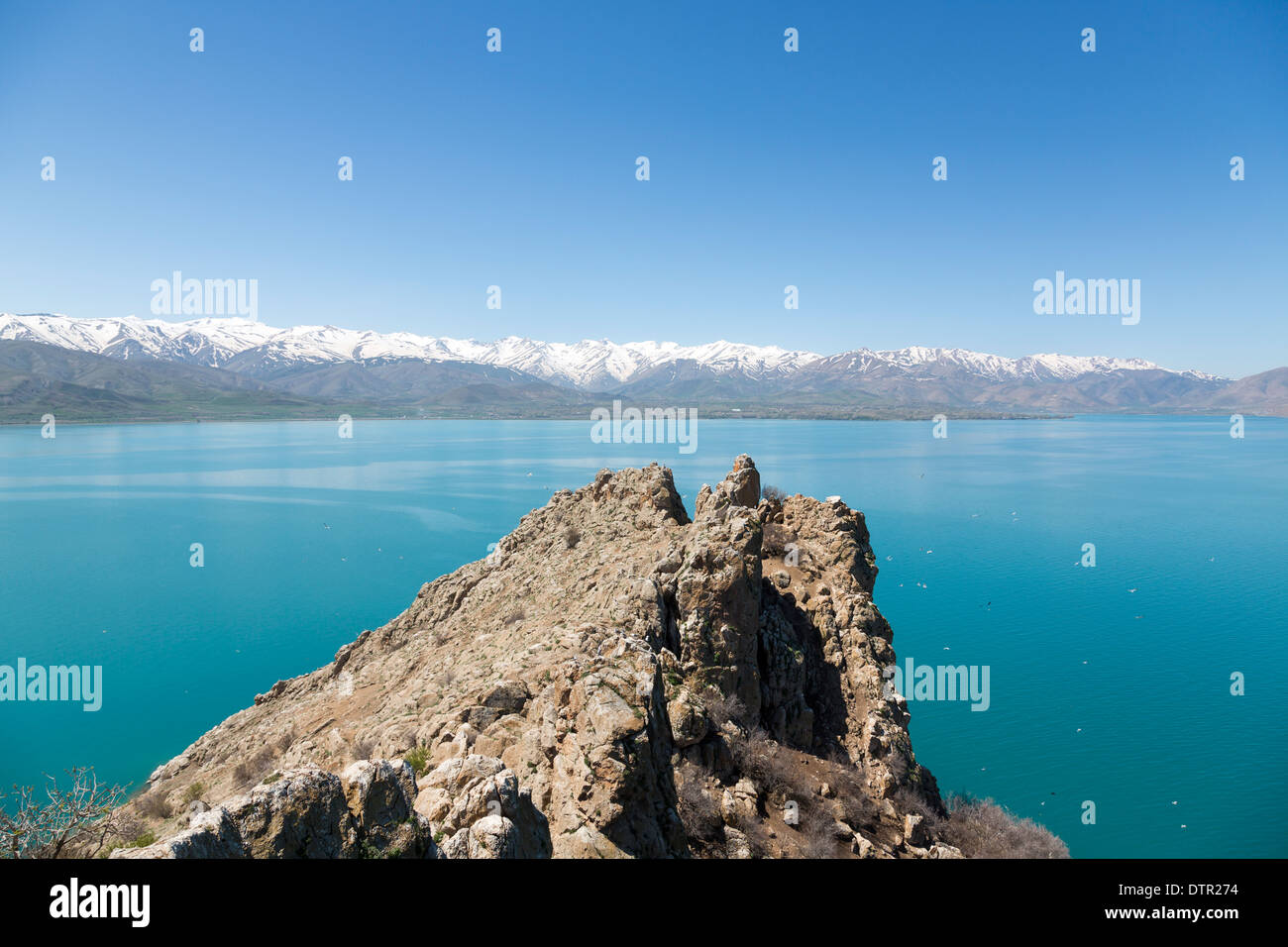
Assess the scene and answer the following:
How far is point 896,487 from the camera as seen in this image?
127m

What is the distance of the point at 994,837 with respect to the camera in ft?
68.2

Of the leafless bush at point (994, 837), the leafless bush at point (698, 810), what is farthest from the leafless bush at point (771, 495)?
the leafless bush at point (698, 810)

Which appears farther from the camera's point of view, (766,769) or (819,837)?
(766,769)

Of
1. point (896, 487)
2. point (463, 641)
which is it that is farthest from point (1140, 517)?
point (463, 641)

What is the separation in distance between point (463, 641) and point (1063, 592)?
199ft

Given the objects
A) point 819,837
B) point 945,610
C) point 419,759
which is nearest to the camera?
point 419,759

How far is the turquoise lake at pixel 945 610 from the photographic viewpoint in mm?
35250

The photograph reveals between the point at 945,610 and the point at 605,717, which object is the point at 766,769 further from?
the point at 945,610

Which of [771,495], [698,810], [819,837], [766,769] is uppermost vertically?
[771,495]

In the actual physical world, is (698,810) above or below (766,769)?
above

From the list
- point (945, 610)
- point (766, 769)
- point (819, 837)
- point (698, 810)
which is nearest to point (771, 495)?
point (766, 769)

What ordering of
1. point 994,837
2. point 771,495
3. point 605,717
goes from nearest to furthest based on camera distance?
1. point 605,717
2. point 994,837
3. point 771,495

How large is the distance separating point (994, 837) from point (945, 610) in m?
41.3

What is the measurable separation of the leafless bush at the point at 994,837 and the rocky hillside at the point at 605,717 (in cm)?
127
